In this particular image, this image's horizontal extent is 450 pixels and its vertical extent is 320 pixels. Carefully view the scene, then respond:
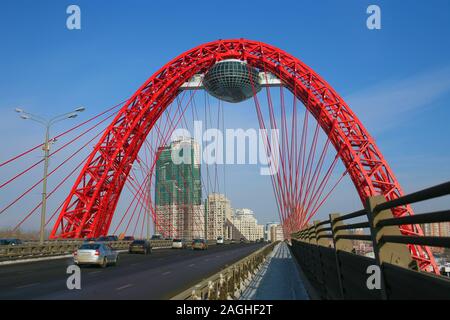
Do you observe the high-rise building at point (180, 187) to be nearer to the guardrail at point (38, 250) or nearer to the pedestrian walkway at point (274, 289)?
the guardrail at point (38, 250)

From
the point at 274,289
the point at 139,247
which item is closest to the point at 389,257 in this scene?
the point at 274,289

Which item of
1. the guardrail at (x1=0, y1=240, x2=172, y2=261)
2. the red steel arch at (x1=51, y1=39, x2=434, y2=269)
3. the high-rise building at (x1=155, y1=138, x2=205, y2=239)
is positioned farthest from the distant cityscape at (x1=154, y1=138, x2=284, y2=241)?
the guardrail at (x1=0, y1=240, x2=172, y2=261)

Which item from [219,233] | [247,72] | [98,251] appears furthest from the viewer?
[219,233]

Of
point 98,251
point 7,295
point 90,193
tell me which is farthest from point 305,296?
point 90,193

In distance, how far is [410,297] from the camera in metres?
3.93

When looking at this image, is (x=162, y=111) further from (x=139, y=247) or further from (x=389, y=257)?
(x=389, y=257)

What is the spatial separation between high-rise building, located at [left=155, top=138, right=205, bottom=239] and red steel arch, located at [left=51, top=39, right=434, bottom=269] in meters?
22.8

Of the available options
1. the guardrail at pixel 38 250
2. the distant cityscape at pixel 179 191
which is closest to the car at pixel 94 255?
the guardrail at pixel 38 250

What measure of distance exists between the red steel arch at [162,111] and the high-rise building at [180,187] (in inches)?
898

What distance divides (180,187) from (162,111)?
44365 mm

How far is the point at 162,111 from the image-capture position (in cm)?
5828

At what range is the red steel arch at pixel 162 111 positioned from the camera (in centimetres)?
4969
